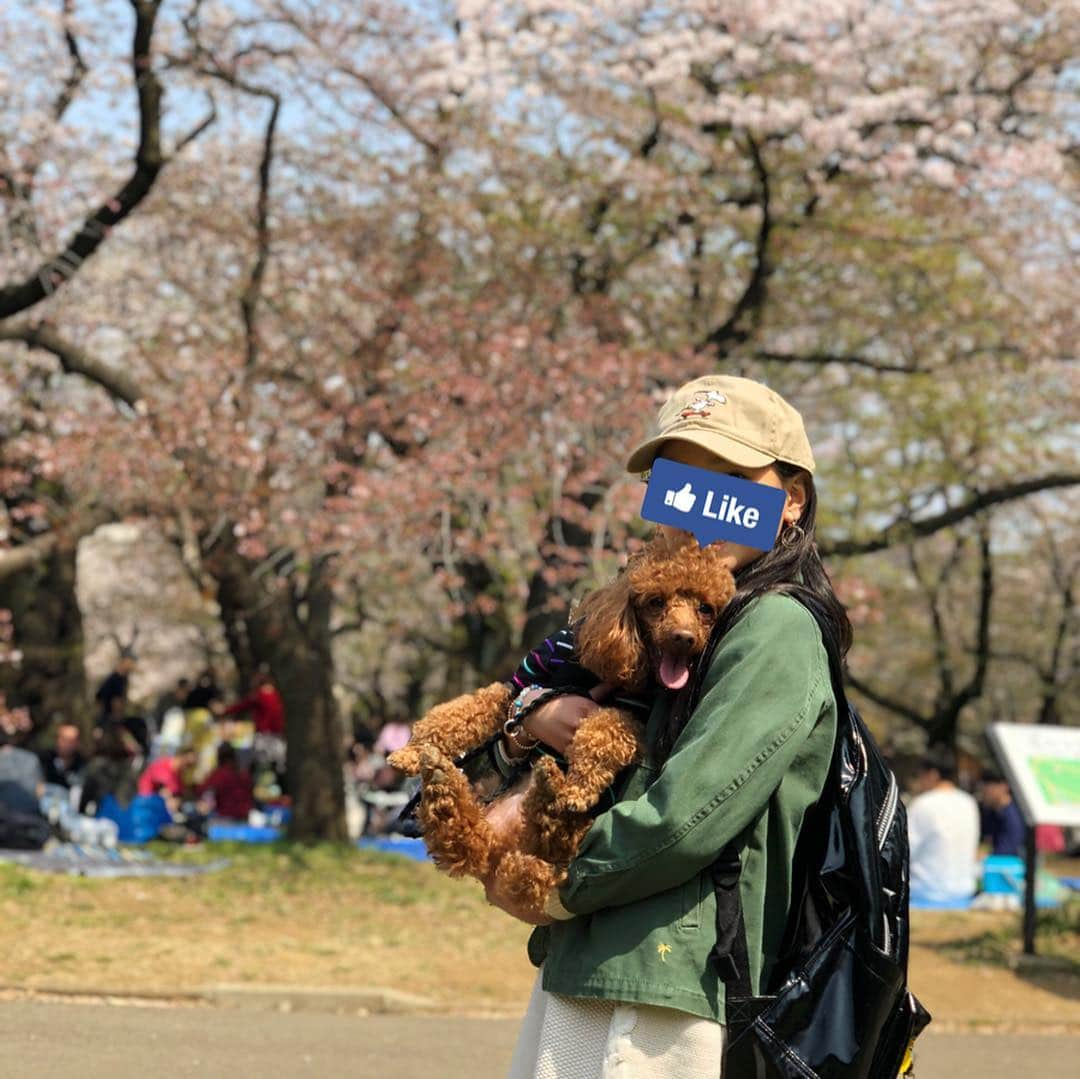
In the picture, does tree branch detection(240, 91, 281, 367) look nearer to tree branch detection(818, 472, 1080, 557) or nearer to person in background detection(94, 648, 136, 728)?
tree branch detection(818, 472, 1080, 557)

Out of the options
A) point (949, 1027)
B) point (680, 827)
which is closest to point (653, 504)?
point (680, 827)

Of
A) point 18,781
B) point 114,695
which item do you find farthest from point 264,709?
point 18,781

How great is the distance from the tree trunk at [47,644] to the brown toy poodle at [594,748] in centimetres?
1629

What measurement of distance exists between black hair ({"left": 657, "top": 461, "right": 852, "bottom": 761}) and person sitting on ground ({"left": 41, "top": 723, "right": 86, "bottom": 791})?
13.3 m

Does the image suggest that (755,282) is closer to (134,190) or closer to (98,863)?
(134,190)

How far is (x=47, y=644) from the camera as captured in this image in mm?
18484

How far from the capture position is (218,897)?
31.7ft

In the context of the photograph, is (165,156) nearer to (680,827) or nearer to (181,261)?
(181,261)

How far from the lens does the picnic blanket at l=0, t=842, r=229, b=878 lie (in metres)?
10.4

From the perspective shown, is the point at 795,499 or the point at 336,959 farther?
the point at 336,959

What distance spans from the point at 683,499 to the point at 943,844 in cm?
930

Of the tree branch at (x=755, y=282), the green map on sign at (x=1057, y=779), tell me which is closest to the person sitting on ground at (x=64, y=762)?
the tree branch at (x=755, y=282)

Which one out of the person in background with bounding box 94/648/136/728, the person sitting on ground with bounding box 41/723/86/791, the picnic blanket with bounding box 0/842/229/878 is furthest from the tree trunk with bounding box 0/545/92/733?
the picnic blanket with bounding box 0/842/229/878

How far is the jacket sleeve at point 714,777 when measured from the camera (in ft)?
7.03
